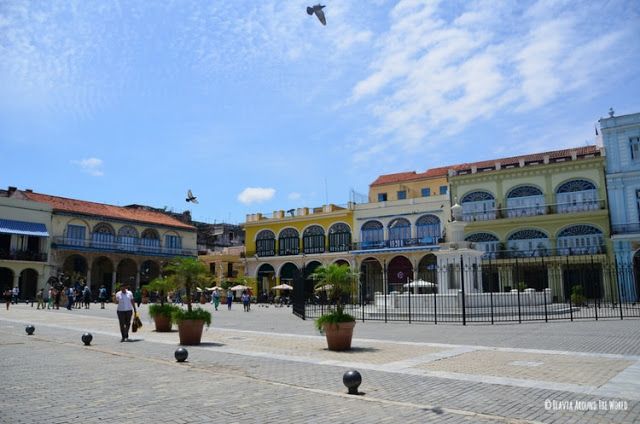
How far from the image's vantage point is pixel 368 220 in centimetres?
4612

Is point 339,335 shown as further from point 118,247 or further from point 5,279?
point 118,247

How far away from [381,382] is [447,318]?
44.0 feet

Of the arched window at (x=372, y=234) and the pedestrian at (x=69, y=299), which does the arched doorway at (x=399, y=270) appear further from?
the pedestrian at (x=69, y=299)

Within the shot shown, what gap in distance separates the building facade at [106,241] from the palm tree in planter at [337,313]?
117 feet

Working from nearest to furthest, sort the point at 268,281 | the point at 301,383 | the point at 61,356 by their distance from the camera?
the point at 301,383 < the point at 61,356 < the point at 268,281

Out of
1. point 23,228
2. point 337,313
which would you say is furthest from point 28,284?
point 337,313

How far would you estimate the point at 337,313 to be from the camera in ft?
39.1

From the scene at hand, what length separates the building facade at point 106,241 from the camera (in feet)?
151

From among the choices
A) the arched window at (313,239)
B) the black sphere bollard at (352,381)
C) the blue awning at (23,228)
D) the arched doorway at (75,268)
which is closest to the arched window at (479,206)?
the arched window at (313,239)

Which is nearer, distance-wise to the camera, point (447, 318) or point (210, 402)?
point (210, 402)

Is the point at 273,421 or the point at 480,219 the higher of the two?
the point at 480,219

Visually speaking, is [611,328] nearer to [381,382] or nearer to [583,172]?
[381,382]

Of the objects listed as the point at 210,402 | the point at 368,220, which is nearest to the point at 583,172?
the point at 368,220

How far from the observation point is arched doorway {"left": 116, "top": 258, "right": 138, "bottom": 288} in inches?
2080
